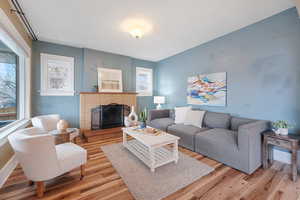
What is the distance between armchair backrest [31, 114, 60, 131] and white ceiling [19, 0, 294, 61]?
203cm

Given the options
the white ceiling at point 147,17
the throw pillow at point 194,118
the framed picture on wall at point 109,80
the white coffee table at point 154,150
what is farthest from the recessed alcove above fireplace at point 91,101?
the throw pillow at point 194,118

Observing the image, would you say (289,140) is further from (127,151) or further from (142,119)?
(127,151)

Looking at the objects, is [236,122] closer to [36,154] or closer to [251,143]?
[251,143]

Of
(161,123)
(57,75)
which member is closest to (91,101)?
(57,75)

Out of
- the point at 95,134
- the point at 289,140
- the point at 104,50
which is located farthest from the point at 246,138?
the point at 104,50

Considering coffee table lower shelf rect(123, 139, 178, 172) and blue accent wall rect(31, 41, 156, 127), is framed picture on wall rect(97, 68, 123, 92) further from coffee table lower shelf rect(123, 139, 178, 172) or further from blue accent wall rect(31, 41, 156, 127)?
coffee table lower shelf rect(123, 139, 178, 172)

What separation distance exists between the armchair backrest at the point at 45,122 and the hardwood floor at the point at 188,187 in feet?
2.60

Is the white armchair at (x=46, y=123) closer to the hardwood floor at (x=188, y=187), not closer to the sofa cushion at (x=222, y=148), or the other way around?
the hardwood floor at (x=188, y=187)

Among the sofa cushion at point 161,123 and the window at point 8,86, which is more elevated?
the window at point 8,86

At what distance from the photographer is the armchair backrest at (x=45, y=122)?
2.55m

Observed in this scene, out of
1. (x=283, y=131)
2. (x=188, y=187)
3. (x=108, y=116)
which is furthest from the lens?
(x=108, y=116)

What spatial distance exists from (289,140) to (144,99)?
14.0ft

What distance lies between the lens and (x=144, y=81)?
5398 mm

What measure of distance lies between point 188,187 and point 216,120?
6.03 feet
